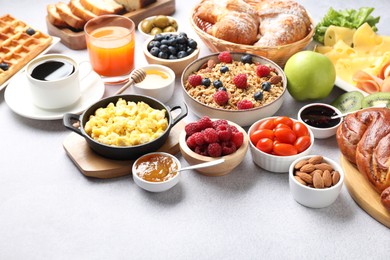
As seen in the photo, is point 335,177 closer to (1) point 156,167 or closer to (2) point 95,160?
(1) point 156,167

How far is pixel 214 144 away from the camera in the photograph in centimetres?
185

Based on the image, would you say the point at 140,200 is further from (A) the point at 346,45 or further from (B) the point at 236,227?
(A) the point at 346,45

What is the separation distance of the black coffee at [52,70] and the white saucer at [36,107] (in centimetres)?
15

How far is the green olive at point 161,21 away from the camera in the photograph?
278cm

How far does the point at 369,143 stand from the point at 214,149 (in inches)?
21.5

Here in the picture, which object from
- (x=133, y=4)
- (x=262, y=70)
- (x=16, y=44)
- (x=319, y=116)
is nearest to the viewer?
(x=319, y=116)

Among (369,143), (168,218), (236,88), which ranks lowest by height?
(168,218)

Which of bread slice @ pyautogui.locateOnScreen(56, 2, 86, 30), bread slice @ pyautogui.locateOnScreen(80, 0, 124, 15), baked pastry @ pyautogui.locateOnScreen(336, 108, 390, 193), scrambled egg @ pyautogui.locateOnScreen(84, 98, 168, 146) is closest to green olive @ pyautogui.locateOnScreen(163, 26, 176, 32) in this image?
bread slice @ pyautogui.locateOnScreen(80, 0, 124, 15)

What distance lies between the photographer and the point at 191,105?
2.20m

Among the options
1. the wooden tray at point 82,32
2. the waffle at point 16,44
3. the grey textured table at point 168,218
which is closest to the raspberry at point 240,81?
the grey textured table at point 168,218

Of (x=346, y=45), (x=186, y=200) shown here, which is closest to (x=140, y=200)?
(x=186, y=200)

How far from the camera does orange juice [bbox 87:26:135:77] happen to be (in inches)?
94.4

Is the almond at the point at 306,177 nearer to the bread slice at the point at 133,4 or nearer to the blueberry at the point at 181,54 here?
the blueberry at the point at 181,54

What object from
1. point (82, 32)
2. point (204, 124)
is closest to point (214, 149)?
point (204, 124)
